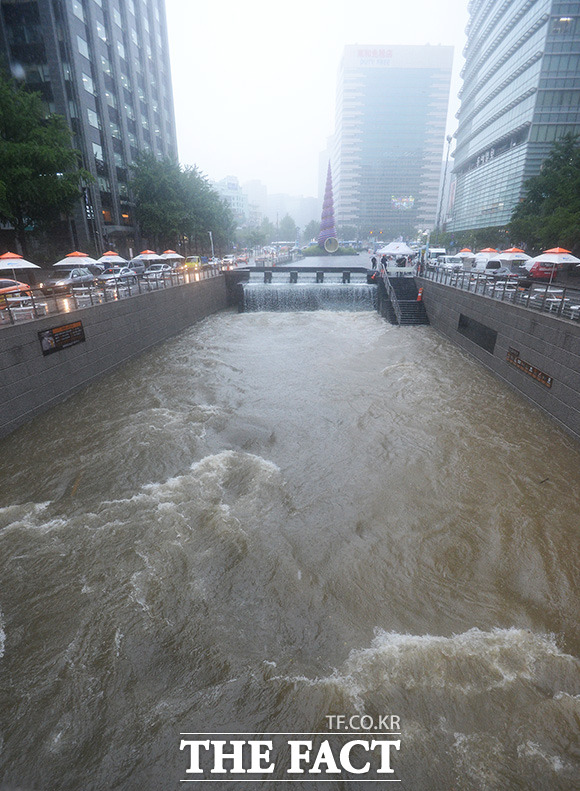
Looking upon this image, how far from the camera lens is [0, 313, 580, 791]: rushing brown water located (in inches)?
177

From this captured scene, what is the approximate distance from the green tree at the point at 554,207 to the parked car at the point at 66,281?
31.0 metres

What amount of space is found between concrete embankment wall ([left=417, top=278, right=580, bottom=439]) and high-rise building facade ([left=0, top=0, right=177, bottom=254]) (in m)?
36.0

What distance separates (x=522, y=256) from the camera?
923 inches

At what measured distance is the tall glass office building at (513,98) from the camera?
56500 millimetres

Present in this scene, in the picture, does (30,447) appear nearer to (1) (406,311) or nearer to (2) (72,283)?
(2) (72,283)

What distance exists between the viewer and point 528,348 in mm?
13766

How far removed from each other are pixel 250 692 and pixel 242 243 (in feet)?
389

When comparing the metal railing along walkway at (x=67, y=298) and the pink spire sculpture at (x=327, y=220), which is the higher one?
the pink spire sculpture at (x=327, y=220)

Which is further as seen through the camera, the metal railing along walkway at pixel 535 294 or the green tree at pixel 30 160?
the green tree at pixel 30 160

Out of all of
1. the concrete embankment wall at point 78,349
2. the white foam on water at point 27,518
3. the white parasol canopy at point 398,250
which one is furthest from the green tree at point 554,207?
the white foam on water at point 27,518

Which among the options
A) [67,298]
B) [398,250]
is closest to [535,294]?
[67,298]

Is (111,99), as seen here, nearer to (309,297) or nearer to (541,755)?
(309,297)

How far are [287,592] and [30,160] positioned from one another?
3070 centimetres

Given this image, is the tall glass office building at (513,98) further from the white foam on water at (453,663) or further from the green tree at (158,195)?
the white foam on water at (453,663)
